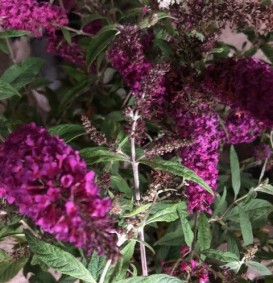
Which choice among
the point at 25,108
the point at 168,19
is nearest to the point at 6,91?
the point at 168,19

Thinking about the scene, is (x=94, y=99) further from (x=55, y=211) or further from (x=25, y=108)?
(x=55, y=211)

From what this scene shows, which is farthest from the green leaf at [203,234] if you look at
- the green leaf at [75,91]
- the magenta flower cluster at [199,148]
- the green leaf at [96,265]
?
the green leaf at [75,91]

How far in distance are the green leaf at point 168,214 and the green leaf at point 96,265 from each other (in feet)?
0.34

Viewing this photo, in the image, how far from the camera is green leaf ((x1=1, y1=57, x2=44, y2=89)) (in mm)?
1110

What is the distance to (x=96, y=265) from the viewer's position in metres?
0.81

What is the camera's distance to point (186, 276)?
0.91 meters

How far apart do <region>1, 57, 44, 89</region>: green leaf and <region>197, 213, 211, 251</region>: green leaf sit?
51cm

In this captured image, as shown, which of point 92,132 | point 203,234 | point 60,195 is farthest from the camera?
point 203,234

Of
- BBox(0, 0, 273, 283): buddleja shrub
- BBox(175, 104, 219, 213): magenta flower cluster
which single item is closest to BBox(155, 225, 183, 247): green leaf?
BBox(0, 0, 273, 283): buddleja shrub

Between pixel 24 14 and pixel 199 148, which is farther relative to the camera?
pixel 24 14

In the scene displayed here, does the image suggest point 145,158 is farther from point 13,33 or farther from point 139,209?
point 13,33

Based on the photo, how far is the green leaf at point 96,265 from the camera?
2.64ft

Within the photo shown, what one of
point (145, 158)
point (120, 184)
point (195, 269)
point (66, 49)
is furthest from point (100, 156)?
point (66, 49)

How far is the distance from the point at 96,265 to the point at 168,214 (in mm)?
164
